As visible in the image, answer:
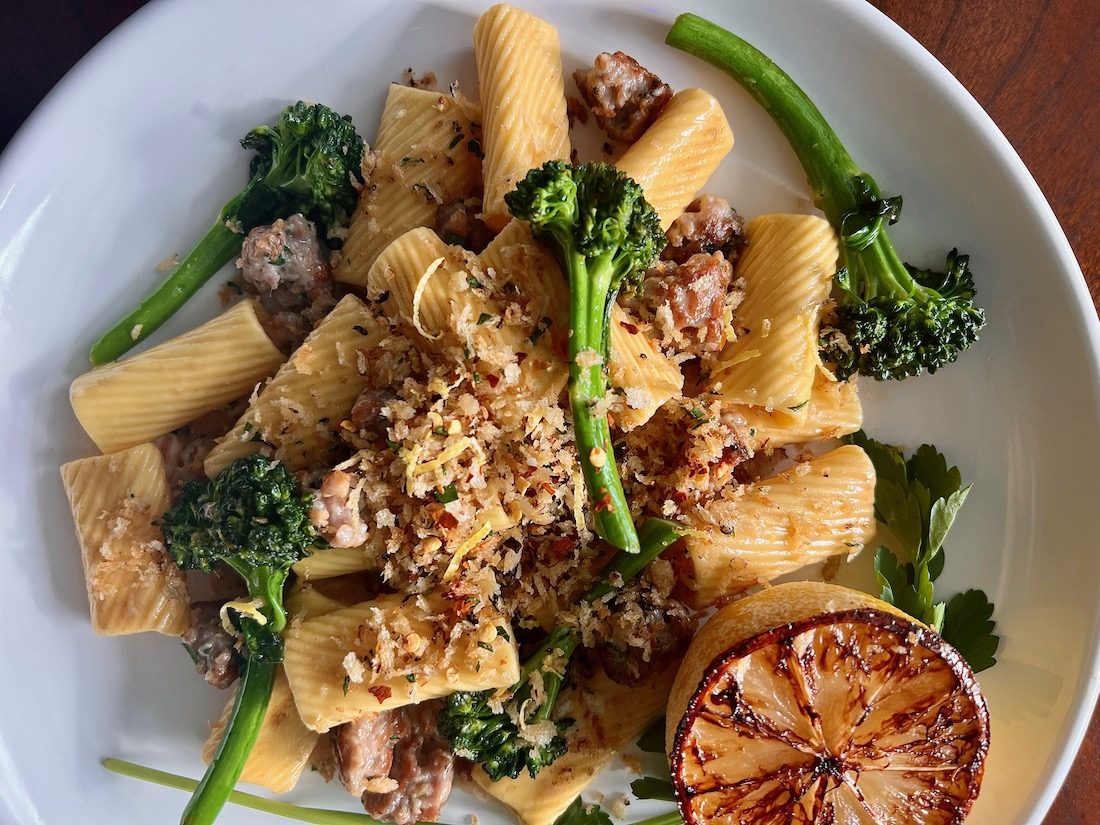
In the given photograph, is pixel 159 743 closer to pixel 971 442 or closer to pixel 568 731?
pixel 568 731

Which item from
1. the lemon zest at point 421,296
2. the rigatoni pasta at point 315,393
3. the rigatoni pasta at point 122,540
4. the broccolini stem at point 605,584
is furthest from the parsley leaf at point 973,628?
the rigatoni pasta at point 122,540

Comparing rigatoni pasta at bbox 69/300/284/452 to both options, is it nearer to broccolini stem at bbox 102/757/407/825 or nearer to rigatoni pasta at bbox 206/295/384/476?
rigatoni pasta at bbox 206/295/384/476

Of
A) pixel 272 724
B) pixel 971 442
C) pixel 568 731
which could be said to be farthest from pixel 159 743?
pixel 971 442

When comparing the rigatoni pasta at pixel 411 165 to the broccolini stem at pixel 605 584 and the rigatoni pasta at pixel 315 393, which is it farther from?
the broccolini stem at pixel 605 584

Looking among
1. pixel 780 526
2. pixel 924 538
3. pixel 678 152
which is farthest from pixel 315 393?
pixel 924 538

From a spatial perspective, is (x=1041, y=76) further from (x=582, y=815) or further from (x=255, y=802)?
(x=255, y=802)

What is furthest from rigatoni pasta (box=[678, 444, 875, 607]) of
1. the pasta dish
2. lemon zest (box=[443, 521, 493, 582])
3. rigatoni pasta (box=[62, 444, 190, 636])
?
rigatoni pasta (box=[62, 444, 190, 636])
